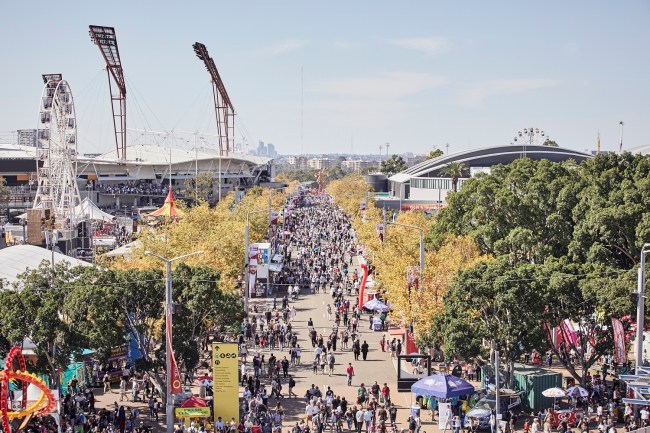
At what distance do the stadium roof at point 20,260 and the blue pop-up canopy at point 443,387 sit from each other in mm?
17854

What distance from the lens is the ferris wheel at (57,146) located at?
7062 cm

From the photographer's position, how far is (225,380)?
27906mm

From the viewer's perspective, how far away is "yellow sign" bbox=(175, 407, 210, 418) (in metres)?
27.3

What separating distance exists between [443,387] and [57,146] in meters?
53.9

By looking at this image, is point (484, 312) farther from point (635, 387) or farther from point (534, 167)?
point (534, 167)

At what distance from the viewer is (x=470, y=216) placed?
51219mm

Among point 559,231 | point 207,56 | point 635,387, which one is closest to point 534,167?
point 559,231

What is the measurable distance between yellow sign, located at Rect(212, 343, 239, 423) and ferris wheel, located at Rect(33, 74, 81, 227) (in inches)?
1773

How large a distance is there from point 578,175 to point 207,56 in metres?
89.1

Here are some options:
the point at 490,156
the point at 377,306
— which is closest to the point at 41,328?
the point at 377,306

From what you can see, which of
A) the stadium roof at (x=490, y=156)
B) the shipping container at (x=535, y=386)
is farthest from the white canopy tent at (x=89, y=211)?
the stadium roof at (x=490, y=156)

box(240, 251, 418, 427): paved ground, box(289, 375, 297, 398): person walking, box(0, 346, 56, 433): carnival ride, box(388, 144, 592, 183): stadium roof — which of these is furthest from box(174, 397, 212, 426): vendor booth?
box(388, 144, 592, 183): stadium roof

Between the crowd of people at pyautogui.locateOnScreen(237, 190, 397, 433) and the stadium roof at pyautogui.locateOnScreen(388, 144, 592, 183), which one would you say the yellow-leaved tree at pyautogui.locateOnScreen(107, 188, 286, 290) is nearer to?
the crowd of people at pyautogui.locateOnScreen(237, 190, 397, 433)

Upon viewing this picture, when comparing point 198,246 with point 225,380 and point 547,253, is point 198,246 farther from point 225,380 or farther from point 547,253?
point 547,253
